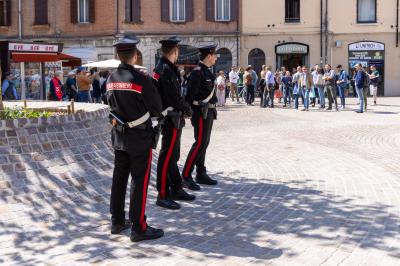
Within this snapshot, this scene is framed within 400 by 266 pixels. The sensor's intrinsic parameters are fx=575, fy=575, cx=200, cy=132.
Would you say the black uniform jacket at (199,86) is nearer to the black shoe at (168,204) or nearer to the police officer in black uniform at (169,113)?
the police officer in black uniform at (169,113)

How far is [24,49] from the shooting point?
19.5 meters

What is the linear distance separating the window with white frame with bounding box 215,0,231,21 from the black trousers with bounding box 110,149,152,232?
30263 mm

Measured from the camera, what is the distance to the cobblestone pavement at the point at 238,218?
512 cm

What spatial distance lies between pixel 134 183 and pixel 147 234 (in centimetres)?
51

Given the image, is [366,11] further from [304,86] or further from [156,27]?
[304,86]

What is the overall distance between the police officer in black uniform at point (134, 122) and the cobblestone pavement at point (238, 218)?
325 mm

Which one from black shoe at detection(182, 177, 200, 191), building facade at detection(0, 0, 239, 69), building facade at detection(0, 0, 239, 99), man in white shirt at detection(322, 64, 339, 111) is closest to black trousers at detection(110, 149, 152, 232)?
black shoe at detection(182, 177, 200, 191)

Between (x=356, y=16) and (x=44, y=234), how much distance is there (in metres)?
32.0

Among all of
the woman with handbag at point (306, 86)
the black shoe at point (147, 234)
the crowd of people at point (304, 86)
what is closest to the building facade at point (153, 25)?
the crowd of people at point (304, 86)

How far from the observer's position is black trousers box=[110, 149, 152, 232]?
5.58 meters

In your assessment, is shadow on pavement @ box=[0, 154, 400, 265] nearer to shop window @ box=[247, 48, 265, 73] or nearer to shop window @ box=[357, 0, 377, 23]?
shop window @ box=[247, 48, 265, 73]

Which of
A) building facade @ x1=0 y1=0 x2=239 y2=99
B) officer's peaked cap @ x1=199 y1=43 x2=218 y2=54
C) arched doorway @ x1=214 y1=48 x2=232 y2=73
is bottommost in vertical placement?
officer's peaked cap @ x1=199 y1=43 x2=218 y2=54

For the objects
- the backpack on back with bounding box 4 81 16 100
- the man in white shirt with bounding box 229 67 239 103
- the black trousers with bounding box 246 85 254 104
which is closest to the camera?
the backpack on back with bounding box 4 81 16 100

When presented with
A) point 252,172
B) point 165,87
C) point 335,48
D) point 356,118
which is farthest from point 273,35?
point 165,87
